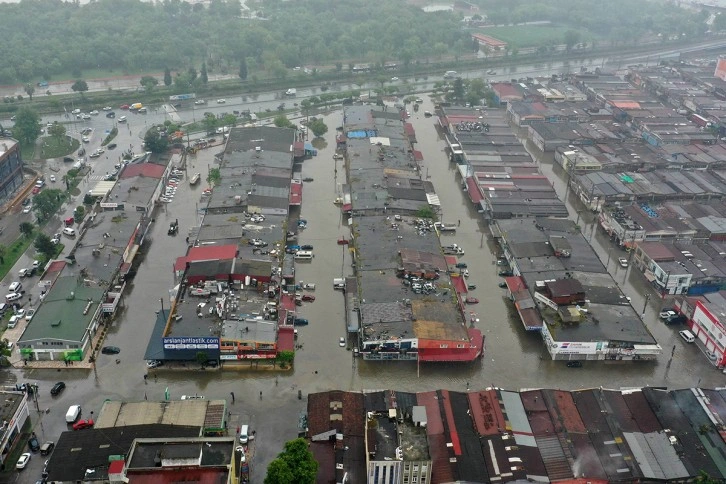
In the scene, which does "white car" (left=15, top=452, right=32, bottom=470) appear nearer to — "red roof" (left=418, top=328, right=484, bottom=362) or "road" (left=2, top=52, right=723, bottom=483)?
"road" (left=2, top=52, right=723, bottom=483)

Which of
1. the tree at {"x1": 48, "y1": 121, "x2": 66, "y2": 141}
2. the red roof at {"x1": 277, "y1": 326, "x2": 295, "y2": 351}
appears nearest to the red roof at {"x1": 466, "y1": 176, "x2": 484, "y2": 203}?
the red roof at {"x1": 277, "y1": 326, "x2": 295, "y2": 351}

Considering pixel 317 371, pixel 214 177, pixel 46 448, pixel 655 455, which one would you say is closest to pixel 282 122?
pixel 214 177

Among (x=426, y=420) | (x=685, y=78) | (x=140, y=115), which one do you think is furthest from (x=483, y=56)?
(x=426, y=420)

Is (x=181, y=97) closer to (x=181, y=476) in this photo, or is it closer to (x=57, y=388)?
(x=57, y=388)

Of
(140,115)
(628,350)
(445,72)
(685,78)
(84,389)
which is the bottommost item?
(84,389)

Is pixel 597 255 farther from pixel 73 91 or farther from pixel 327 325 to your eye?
pixel 73 91
